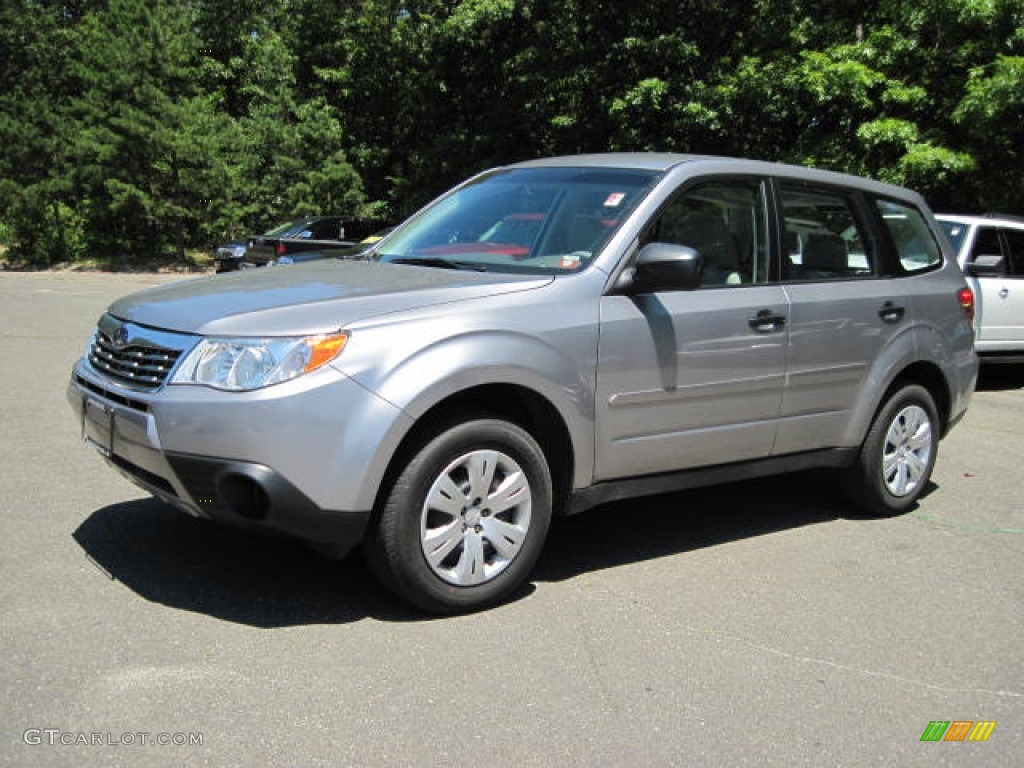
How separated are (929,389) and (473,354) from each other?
3.26 meters

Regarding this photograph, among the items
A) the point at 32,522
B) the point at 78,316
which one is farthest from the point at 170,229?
the point at 32,522

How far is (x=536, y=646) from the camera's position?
384 cm

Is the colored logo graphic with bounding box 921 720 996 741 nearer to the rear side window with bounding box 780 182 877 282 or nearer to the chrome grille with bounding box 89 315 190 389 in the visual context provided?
the rear side window with bounding box 780 182 877 282

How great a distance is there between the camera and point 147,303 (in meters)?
4.25

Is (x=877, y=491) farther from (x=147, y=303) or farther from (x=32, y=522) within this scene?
(x=32, y=522)

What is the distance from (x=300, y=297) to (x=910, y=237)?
145 inches

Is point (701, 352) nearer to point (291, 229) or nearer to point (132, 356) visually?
point (132, 356)

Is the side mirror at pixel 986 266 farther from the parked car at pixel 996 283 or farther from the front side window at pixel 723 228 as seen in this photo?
the front side window at pixel 723 228

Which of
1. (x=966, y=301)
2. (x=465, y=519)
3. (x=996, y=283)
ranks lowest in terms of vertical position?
(x=996, y=283)

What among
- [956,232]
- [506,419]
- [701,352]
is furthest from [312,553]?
[956,232]

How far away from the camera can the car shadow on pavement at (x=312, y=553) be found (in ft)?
13.5

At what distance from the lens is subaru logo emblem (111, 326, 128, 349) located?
409cm

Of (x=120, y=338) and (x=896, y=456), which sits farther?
(x=896, y=456)

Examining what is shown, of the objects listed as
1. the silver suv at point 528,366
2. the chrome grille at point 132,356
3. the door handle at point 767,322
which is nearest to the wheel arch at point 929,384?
the silver suv at point 528,366
